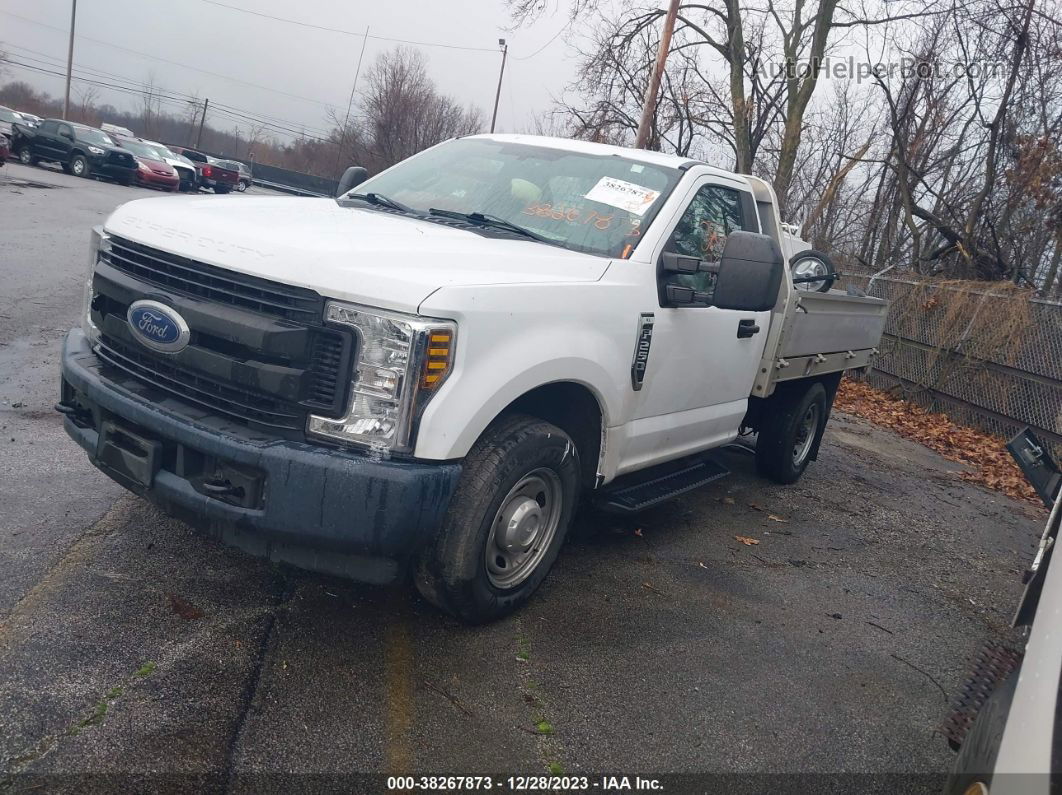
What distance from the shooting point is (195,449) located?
118 inches

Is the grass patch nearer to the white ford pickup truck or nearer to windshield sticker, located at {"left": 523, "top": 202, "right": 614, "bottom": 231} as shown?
the white ford pickup truck

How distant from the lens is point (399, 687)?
310cm

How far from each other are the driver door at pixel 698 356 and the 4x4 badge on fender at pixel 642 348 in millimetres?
43

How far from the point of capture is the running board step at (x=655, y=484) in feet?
14.1

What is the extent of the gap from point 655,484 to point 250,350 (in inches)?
96.5

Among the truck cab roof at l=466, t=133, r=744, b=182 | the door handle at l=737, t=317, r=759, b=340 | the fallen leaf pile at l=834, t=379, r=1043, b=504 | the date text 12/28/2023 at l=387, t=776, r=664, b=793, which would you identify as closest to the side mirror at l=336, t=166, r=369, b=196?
the truck cab roof at l=466, t=133, r=744, b=182

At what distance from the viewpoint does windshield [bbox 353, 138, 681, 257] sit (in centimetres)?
424

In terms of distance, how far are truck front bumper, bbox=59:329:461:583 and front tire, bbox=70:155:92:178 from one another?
2929 centimetres

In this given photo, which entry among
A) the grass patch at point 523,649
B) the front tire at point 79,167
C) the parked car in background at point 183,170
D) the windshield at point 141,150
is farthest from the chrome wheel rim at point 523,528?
the parked car in background at point 183,170

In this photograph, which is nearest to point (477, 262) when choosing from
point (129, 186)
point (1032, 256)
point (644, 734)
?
point (644, 734)

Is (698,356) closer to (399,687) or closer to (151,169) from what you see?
(399,687)

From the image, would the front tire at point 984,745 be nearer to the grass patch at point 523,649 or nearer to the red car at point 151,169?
the grass patch at point 523,649

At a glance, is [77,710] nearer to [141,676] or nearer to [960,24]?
[141,676]

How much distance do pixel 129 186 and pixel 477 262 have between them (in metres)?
29.6
